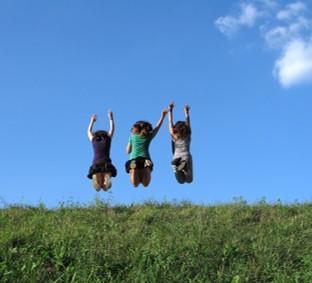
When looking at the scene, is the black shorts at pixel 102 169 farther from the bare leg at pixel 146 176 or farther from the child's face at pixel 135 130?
the child's face at pixel 135 130

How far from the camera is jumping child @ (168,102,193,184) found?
16.4 meters

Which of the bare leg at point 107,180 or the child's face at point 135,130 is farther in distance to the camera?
the child's face at point 135,130

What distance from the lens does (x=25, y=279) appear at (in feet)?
32.8

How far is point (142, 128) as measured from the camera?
54.0 feet

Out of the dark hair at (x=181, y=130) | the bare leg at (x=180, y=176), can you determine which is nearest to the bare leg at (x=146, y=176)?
the bare leg at (x=180, y=176)

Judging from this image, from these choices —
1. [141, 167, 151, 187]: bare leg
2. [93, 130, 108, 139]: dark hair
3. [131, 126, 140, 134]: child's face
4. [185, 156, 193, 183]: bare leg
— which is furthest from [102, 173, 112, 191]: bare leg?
[185, 156, 193, 183]: bare leg

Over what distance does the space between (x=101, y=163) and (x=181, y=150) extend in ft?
6.33

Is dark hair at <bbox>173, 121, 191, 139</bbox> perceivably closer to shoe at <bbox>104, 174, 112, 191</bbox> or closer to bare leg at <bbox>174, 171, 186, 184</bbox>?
bare leg at <bbox>174, 171, 186, 184</bbox>

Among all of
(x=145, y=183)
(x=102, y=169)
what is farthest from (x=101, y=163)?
(x=145, y=183)

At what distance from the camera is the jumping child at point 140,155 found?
16.1 meters

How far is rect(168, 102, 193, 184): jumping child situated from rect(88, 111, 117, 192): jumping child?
4.72 feet

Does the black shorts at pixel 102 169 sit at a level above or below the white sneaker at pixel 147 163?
below

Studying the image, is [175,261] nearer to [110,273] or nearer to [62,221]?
[110,273]

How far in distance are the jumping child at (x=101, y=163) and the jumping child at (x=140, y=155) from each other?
46cm
